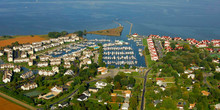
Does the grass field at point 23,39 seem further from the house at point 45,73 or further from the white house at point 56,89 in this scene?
the white house at point 56,89

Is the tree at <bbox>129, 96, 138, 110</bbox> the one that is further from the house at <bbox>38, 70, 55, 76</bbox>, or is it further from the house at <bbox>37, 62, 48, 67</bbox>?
the house at <bbox>37, 62, 48, 67</bbox>

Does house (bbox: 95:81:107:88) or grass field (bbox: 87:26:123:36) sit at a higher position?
grass field (bbox: 87:26:123:36)

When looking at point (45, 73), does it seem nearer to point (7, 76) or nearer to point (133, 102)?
point (7, 76)

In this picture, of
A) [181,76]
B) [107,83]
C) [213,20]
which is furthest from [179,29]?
[107,83]

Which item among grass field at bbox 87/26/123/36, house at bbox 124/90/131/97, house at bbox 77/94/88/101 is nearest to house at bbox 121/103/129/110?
house at bbox 124/90/131/97

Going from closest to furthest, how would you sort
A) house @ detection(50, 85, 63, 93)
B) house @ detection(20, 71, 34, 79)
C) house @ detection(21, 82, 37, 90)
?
1. house @ detection(50, 85, 63, 93)
2. house @ detection(21, 82, 37, 90)
3. house @ detection(20, 71, 34, 79)

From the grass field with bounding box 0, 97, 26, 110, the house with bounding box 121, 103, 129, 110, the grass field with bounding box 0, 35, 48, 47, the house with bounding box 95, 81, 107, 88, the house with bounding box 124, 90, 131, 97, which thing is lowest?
the house with bounding box 121, 103, 129, 110

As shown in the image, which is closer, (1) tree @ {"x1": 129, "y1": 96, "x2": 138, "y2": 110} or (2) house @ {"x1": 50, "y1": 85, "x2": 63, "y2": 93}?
(1) tree @ {"x1": 129, "y1": 96, "x2": 138, "y2": 110}

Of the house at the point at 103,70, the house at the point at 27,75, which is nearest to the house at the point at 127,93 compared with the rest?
the house at the point at 103,70

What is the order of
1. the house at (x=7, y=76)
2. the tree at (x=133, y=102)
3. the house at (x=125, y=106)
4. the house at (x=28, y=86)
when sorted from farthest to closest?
1. the house at (x=7, y=76)
2. the house at (x=28, y=86)
3. the house at (x=125, y=106)
4. the tree at (x=133, y=102)

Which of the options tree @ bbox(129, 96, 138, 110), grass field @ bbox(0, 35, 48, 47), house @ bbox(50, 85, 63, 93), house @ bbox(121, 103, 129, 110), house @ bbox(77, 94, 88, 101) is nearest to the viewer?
tree @ bbox(129, 96, 138, 110)

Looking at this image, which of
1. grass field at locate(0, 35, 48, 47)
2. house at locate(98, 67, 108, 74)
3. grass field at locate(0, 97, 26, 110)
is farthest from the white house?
grass field at locate(0, 35, 48, 47)

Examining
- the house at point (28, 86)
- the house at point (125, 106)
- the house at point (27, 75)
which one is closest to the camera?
the house at point (125, 106)
